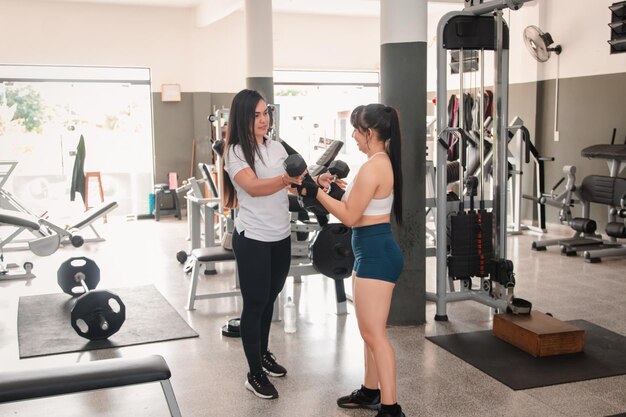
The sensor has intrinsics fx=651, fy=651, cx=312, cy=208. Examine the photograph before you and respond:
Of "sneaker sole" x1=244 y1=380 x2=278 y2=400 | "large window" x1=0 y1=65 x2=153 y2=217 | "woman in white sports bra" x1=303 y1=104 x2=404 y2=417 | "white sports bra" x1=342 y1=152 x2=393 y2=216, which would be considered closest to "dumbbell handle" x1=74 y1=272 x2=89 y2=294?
"sneaker sole" x1=244 y1=380 x2=278 y2=400

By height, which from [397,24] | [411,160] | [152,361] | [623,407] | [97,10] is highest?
[97,10]

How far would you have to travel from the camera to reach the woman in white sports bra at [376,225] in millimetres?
2689

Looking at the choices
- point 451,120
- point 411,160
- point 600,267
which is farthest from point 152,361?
point 451,120

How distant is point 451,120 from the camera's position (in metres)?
9.12

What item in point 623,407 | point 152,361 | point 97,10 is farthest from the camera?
point 97,10

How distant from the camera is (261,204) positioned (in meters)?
3.04

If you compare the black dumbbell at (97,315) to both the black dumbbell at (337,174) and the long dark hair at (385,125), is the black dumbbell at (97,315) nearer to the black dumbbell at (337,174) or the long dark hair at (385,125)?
the black dumbbell at (337,174)

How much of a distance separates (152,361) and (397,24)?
2.82 m

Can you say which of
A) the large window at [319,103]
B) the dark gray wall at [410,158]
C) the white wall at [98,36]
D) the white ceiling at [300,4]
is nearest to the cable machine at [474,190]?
the dark gray wall at [410,158]

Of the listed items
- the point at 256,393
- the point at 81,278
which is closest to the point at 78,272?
the point at 81,278

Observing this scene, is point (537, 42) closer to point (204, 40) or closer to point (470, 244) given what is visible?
point (470, 244)

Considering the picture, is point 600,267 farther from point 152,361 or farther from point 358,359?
point 152,361

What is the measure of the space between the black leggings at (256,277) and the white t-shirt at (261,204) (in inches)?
1.8

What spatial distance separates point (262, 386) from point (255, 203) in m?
0.92
